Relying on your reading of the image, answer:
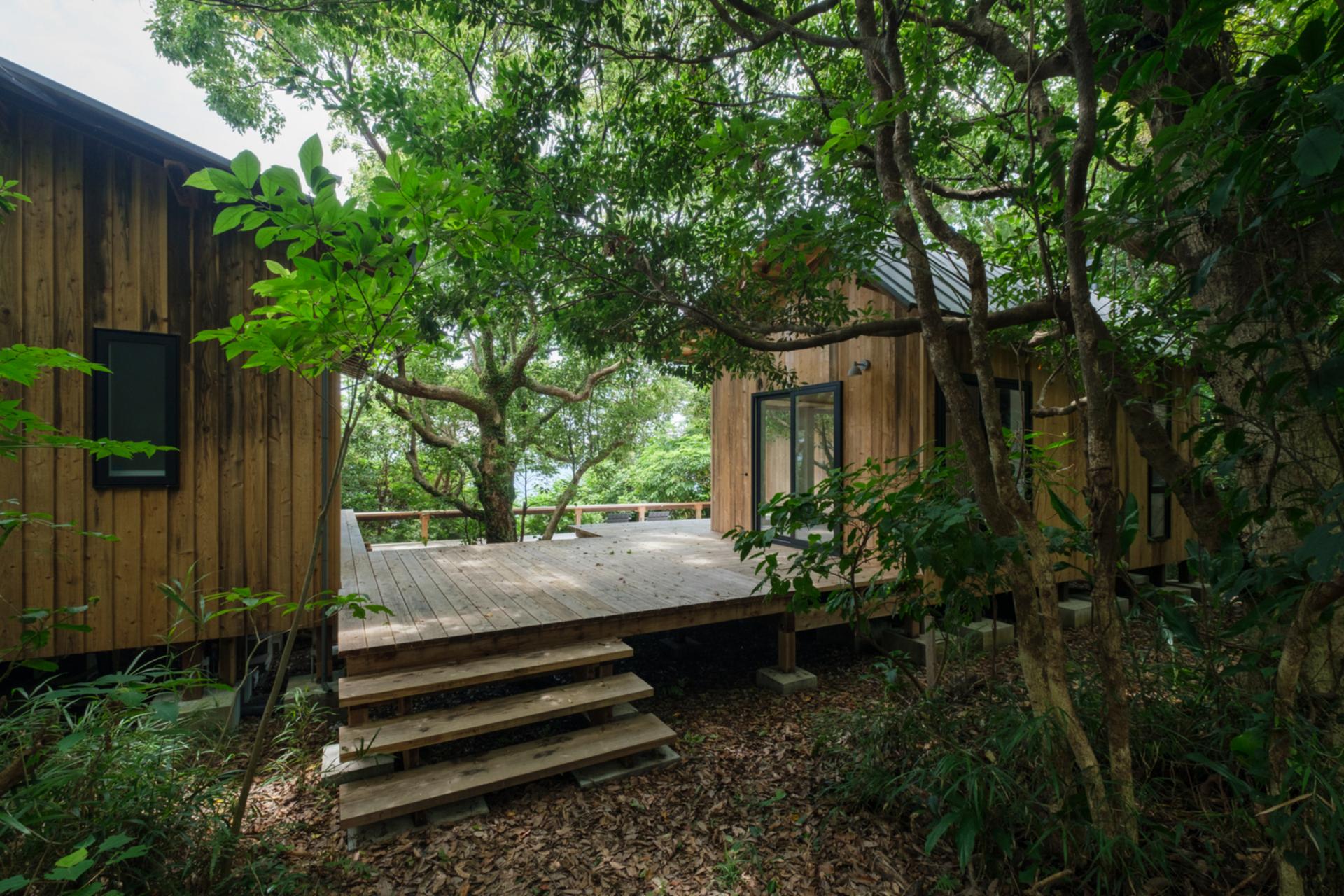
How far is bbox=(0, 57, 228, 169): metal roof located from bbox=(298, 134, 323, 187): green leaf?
2626mm

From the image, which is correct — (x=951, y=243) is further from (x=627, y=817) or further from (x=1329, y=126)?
(x=627, y=817)

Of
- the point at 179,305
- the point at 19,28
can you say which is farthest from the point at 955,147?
the point at 19,28

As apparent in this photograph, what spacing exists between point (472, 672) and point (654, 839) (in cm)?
127

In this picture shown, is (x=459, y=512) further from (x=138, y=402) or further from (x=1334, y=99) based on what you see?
(x=1334, y=99)

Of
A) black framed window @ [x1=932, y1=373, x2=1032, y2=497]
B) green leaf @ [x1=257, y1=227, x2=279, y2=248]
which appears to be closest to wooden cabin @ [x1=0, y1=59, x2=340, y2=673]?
green leaf @ [x1=257, y1=227, x2=279, y2=248]

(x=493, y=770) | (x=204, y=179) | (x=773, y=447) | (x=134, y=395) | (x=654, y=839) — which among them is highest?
(x=204, y=179)

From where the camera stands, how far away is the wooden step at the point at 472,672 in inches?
118

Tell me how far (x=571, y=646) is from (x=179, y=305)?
315 centimetres

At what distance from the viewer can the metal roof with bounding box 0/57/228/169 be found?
10.2ft

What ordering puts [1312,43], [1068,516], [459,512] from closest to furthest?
[1312,43] < [1068,516] < [459,512]

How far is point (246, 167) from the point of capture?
154 cm

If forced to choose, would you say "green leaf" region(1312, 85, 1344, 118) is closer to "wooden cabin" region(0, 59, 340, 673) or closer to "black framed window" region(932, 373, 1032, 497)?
"black framed window" region(932, 373, 1032, 497)

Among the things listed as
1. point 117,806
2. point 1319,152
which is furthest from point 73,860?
point 1319,152

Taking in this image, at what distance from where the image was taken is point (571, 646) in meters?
3.71
